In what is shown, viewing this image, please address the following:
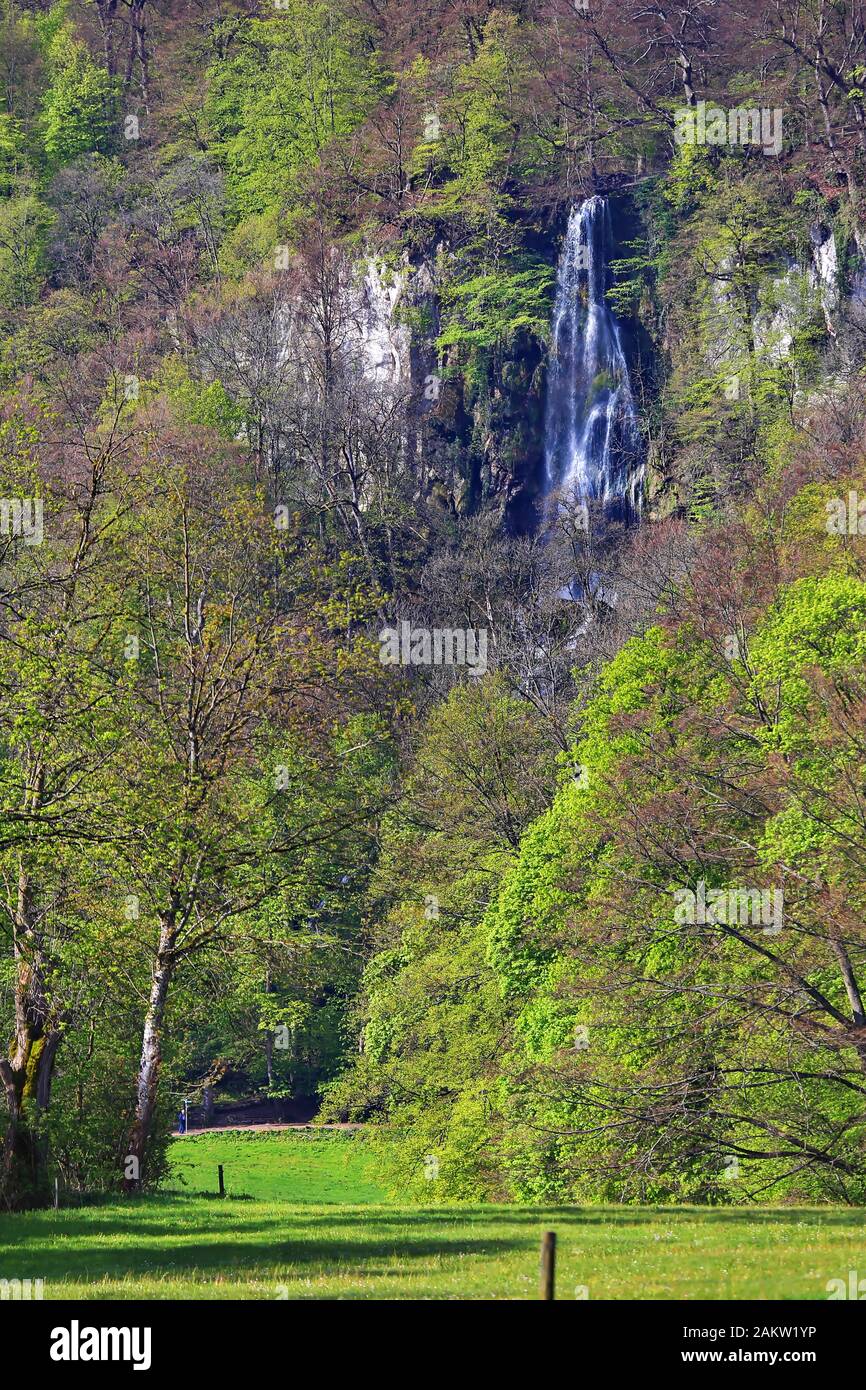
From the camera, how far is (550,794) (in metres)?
45.2

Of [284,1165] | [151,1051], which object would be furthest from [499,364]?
[151,1051]

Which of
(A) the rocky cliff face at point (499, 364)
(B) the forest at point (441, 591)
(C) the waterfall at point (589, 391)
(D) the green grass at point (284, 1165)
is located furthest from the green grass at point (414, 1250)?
(C) the waterfall at point (589, 391)

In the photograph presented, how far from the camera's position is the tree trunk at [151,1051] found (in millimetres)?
24891

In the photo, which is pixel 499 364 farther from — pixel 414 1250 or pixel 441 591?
pixel 414 1250

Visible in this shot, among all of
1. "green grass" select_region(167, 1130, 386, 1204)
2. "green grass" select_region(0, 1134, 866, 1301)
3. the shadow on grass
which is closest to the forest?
"green grass" select_region(167, 1130, 386, 1204)

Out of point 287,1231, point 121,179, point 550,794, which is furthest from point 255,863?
point 121,179

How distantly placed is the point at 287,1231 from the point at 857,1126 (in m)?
11.4

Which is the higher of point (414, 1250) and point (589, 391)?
point (589, 391)

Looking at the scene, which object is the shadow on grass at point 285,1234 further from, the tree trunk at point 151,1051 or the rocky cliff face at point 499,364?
the rocky cliff face at point 499,364

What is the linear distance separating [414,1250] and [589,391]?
211ft

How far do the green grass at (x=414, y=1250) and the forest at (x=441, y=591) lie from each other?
3.60 m

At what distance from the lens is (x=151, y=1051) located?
25.1m

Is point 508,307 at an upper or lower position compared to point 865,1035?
upper
